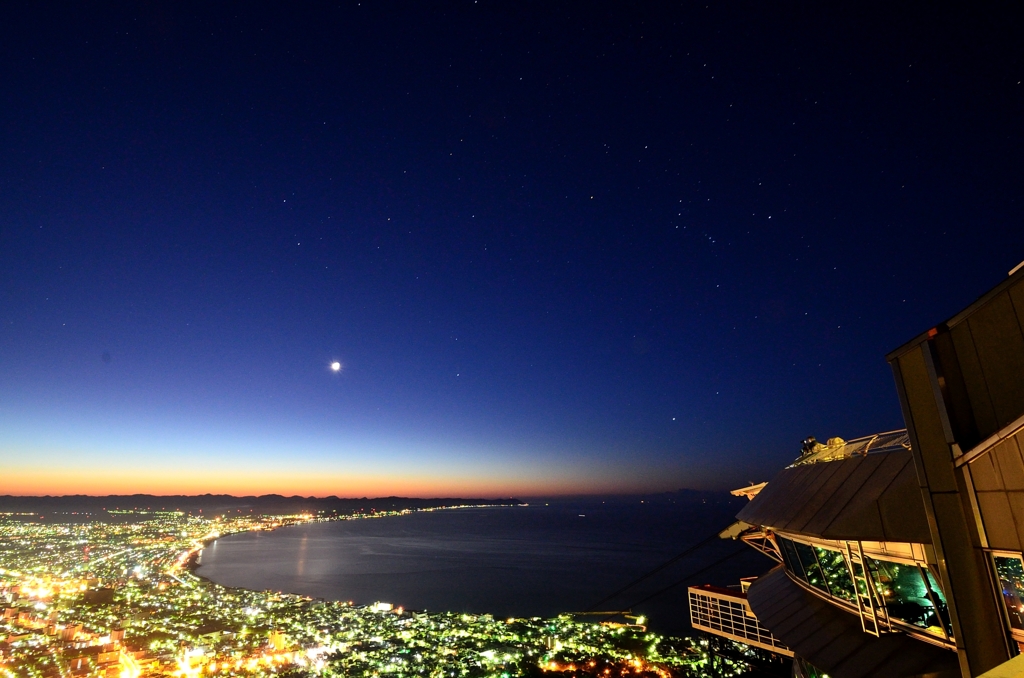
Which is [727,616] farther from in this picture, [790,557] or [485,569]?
[485,569]

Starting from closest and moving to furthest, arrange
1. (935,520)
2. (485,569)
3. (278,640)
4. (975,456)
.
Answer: (975,456)
(935,520)
(278,640)
(485,569)

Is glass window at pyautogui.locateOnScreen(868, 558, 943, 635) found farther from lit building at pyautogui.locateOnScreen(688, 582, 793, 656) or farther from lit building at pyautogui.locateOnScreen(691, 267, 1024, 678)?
lit building at pyautogui.locateOnScreen(688, 582, 793, 656)

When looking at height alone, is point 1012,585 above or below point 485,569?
above

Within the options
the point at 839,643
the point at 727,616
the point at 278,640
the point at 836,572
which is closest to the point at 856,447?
the point at 836,572

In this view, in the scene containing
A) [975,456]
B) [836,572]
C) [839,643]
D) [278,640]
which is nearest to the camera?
[975,456]

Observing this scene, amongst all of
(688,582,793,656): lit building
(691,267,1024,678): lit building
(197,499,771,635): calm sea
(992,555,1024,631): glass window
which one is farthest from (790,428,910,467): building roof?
(197,499,771,635): calm sea

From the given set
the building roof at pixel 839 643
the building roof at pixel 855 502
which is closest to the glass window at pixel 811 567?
the building roof at pixel 839 643
